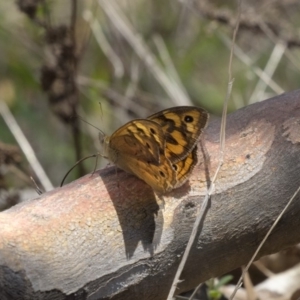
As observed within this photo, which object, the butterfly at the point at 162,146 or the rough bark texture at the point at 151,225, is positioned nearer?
the rough bark texture at the point at 151,225

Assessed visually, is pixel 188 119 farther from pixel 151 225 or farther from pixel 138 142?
pixel 151 225

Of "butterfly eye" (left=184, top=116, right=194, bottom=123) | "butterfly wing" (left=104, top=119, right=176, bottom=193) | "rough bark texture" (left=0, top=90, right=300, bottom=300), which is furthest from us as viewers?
"butterfly eye" (left=184, top=116, right=194, bottom=123)

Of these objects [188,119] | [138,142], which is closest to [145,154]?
[138,142]

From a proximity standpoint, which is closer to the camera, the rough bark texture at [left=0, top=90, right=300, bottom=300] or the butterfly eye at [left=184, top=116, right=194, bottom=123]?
the rough bark texture at [left=0, top=90, right=300, bottom=300]

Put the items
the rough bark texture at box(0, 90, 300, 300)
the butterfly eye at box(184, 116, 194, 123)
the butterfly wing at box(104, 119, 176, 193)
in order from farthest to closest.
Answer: the butterfly eye at box(184, 116, 194, 123) < the butterfly wing at box(104, 119, 176, 193) < the rough bark texture at box(0, 90, 300, 300)

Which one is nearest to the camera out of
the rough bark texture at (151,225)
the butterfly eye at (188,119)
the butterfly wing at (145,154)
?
the rough bark texture at (151,225)

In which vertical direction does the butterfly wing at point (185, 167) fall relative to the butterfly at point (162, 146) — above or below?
below

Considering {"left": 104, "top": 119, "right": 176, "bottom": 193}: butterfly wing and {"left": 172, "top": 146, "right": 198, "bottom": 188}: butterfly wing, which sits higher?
{"left": 104, "top": 119, "right": 176, "bottom": 193}: butterfly wing
